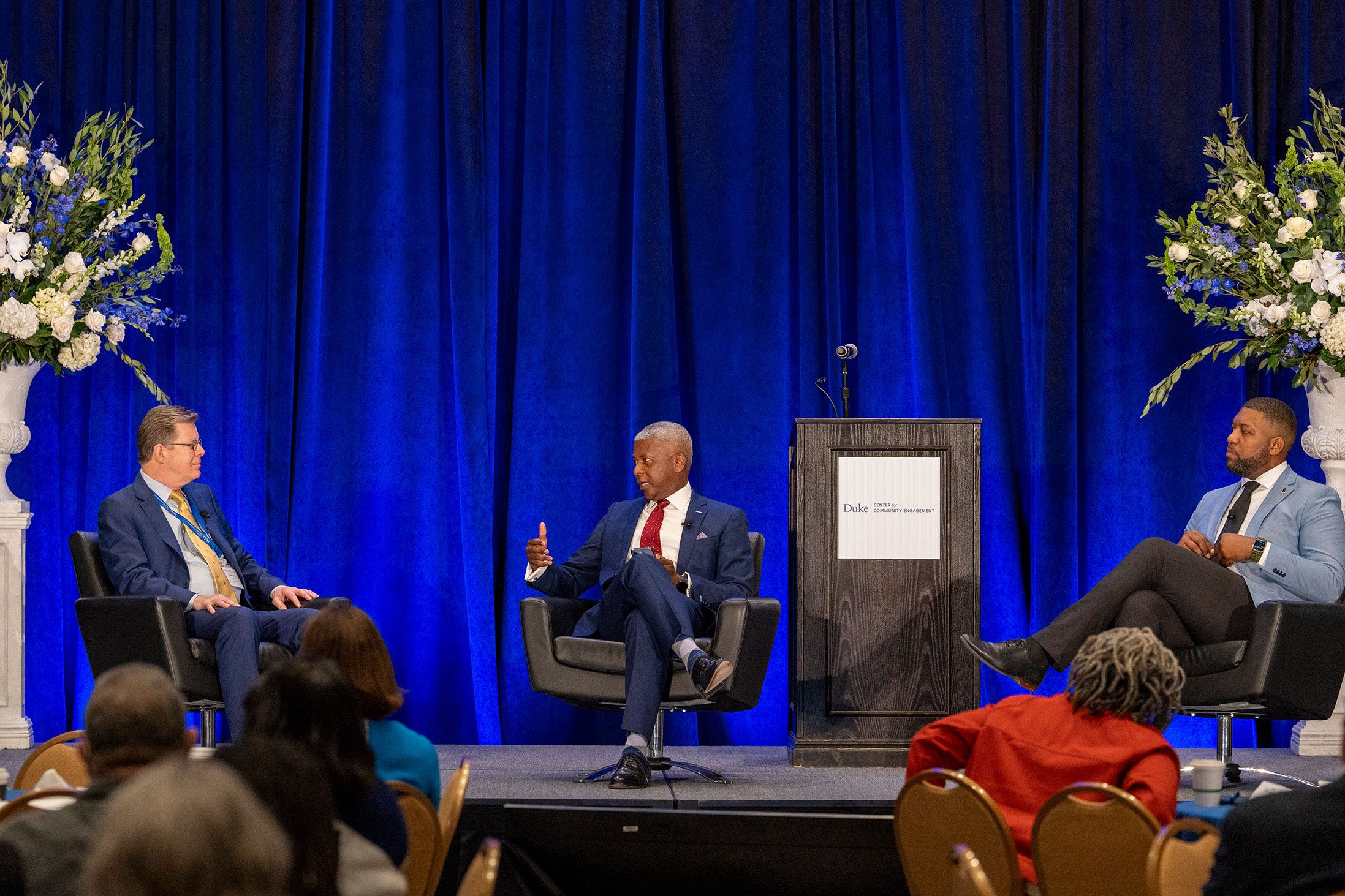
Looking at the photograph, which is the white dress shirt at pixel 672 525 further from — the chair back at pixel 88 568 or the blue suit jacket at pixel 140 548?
the chair back at pixel 88 568

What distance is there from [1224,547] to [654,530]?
1.87 meters

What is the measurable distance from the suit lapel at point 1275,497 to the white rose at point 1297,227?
81 cm

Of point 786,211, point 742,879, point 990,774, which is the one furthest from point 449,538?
point 990,774

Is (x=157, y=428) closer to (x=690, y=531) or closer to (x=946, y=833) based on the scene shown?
(x=690, y=531)

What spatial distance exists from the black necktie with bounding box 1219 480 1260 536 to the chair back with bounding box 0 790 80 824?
12.6 ft

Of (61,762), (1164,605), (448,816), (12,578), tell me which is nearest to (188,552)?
(12,578)

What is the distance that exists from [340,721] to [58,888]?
0.39 m

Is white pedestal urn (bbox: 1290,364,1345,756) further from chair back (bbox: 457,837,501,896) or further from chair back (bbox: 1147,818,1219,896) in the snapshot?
chair back (bbox: 457,837,501,896)

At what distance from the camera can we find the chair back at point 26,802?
1990 millimetres

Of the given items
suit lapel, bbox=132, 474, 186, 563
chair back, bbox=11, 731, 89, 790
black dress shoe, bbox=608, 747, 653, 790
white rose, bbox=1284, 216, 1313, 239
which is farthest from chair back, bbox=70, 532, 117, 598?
white rose, bbox=1284, 216, 1313, 239

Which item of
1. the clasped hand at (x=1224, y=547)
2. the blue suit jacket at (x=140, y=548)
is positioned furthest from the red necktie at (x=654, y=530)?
the clasped hand at (x=1224, y=547)

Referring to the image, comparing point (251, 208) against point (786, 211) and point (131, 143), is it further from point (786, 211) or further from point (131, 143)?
point (786, 211)

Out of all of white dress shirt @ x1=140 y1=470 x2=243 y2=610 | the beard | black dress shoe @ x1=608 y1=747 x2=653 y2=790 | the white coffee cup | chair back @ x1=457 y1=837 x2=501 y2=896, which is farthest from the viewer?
the beard

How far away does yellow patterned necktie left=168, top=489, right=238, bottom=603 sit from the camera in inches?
179
